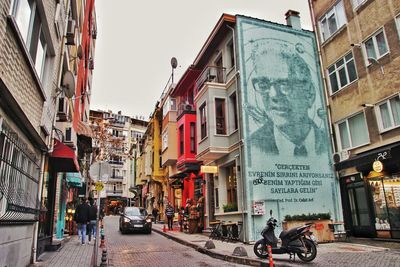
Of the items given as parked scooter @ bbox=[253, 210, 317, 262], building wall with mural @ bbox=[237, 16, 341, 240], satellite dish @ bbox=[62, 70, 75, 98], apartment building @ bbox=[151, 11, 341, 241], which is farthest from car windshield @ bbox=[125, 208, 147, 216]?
parked scooter @ bbox=[253, 210, 317, 262]

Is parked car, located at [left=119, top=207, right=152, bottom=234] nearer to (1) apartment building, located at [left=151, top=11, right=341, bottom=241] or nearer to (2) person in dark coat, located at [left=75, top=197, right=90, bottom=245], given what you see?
(1) apartment building, located at [left=151, top=11, right=341, bottom=241]

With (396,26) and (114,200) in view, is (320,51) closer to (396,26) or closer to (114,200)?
(396,26)

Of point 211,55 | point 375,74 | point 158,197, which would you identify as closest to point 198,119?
point 211,55

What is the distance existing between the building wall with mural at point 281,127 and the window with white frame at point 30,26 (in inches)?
392

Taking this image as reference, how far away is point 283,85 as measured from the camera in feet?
58.4

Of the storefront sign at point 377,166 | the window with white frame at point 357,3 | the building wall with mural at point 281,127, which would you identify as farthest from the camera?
the window with white frame at point 357,3

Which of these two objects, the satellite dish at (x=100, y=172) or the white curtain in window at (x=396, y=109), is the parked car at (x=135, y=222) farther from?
the white curtain in window at (x=396, y=109)

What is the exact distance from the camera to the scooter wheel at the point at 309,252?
9.45 m

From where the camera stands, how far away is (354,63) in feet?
55.0

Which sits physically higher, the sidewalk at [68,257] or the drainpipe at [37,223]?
the drainpipe at [37,223]

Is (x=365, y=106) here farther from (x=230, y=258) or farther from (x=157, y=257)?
(x=157, y=257)

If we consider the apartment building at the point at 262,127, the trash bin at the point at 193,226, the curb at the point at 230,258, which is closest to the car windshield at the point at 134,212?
the trash bin at the point at 193,226

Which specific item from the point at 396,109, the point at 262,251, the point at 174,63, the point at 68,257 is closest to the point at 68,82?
the point at 68,257

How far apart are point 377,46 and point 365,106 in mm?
2829
